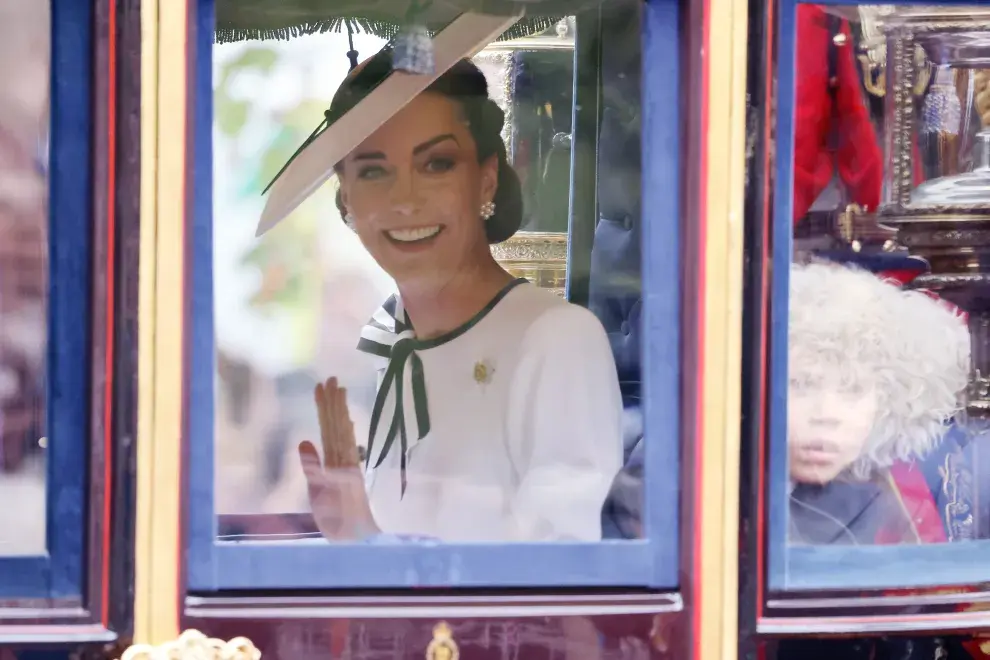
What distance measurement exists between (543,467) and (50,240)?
0.71m

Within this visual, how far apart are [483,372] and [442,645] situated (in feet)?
1.24

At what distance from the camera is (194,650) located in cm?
117

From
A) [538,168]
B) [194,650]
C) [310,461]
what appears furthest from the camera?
[538,168]

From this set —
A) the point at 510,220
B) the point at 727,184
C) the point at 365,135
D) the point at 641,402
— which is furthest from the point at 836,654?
the point at 365,135

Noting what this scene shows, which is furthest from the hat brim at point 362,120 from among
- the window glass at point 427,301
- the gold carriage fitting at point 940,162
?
the gold carriage fitting at point 940,162

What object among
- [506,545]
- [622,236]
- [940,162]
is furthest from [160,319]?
[940,162]

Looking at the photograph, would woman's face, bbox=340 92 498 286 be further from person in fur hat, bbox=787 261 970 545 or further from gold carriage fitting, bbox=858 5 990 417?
gold carriage fitting, bbox=858 5 990 417

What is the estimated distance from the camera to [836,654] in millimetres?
1266

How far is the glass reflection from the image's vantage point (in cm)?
131

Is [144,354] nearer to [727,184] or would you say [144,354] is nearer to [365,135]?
[365,135]

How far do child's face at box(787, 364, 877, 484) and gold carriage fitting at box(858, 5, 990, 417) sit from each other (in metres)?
0.20

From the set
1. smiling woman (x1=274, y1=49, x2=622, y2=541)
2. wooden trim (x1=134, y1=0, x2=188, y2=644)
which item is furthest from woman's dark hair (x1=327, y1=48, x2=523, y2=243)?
wooden trim (x1=134, y1=0, x2=188, y2=644)

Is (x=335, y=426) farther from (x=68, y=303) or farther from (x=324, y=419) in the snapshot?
(x=68, y=303)

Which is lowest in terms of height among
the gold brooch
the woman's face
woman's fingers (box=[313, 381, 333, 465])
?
woman's fingers (box=[313, 381, 333, 465])
